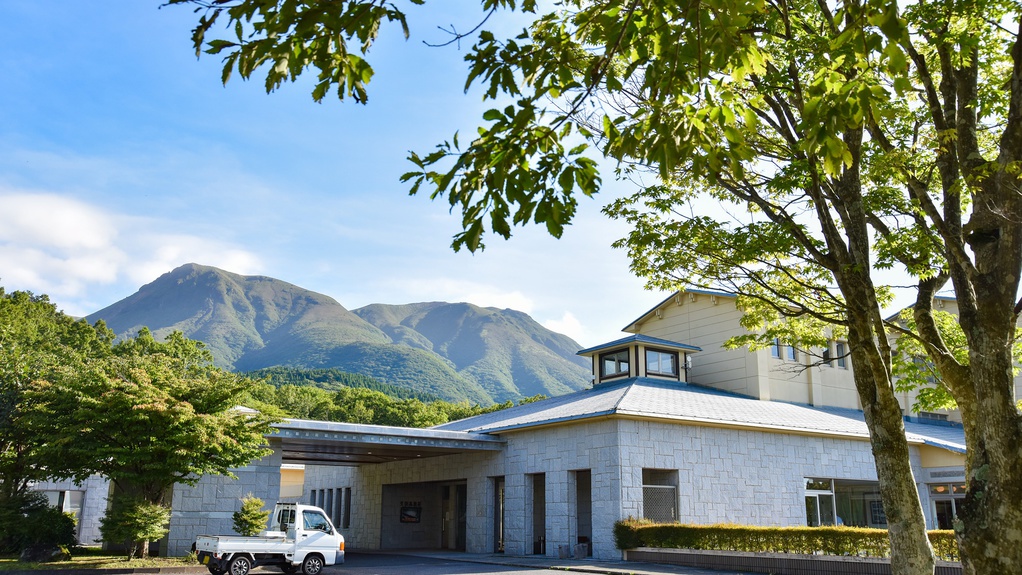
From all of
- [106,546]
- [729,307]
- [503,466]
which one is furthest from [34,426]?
[729,307]

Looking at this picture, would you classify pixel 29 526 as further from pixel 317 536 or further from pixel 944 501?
pixel 944 501

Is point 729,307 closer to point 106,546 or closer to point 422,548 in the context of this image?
point 422,548

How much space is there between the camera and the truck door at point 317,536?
18625 mm

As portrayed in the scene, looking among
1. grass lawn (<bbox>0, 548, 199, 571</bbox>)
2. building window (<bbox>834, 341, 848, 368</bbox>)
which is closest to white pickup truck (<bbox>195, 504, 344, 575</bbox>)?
grass lawn (<bbox>0, 548, 199, 571</bbox>)

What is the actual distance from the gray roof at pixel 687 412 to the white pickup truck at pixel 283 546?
766cm

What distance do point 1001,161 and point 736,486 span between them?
18111 millimetres

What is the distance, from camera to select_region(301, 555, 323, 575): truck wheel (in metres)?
18.5

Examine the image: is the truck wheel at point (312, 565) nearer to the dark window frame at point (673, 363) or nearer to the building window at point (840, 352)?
the dark window frame at point (673, 363)

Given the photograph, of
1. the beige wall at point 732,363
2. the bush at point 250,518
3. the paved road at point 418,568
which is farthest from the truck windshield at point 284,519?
the beige wall at point 732,363

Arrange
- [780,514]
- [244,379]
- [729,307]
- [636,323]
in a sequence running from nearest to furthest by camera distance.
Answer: [244,379]
[780,514]
[729,307]
[636,323]

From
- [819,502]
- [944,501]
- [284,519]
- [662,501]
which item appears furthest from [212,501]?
[944,501]

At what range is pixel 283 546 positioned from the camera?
1805 cm

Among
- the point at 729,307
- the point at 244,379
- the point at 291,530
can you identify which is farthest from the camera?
the point at 729,307

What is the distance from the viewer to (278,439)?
887 inches
